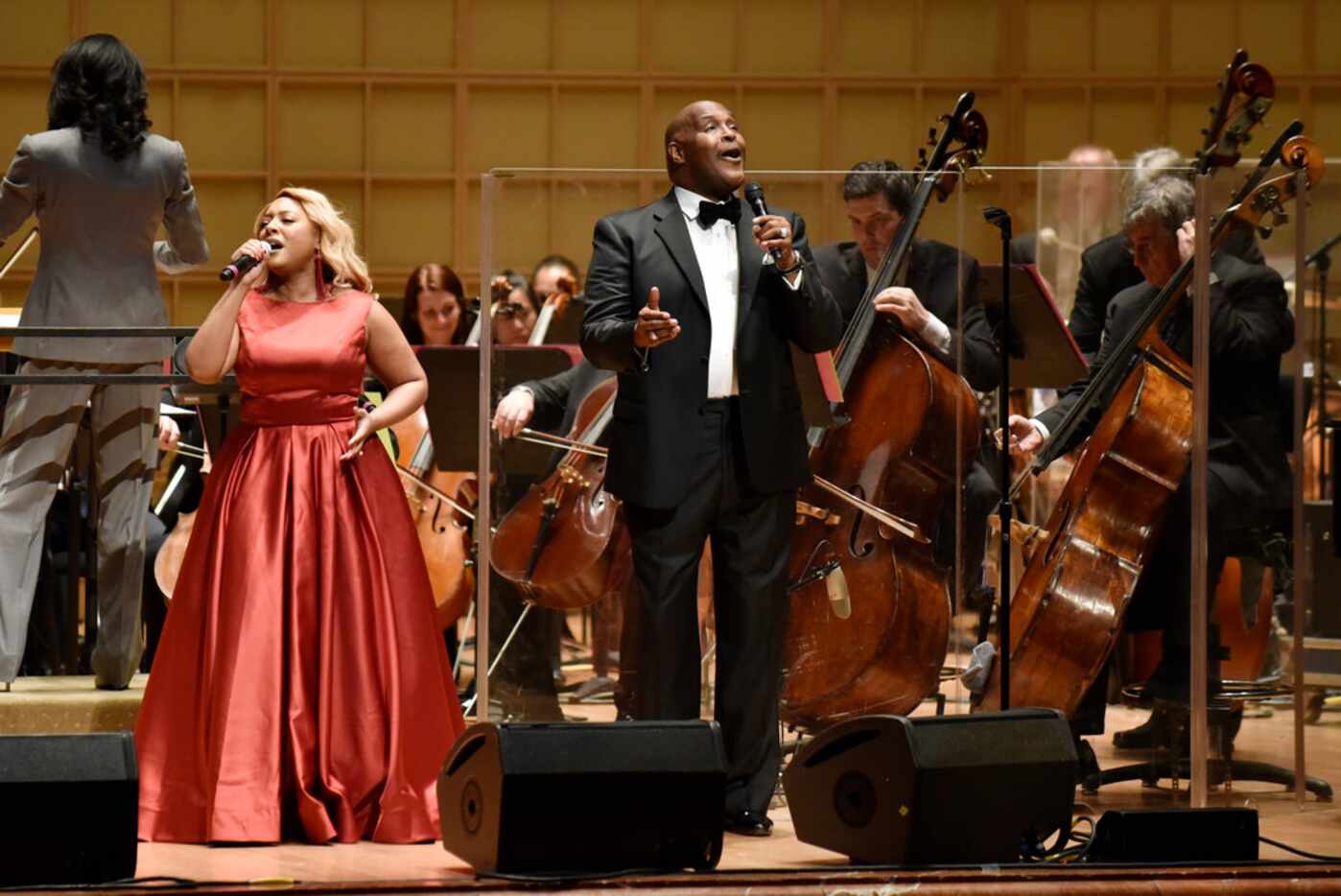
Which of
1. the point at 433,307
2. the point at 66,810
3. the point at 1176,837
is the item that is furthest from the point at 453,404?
the point at 1176,837

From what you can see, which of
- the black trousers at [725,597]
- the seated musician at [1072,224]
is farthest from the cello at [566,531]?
the seated musician at [1072,224]

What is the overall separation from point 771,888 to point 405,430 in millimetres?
2882

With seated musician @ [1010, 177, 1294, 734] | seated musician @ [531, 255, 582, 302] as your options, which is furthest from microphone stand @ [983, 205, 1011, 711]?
seated musician @ [531, 255, 582, 302]

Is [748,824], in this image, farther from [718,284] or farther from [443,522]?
[443,522]

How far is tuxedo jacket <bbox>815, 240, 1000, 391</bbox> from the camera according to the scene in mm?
4289

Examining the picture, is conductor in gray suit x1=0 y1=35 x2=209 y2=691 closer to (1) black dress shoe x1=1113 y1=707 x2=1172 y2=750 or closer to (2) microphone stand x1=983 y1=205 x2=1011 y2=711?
(2) microphone stand x1=983 y1=205 x2=1011 y2=711

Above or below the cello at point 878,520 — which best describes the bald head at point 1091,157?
above

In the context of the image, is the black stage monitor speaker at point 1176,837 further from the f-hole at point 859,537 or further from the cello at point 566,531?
the cello at point 566,531

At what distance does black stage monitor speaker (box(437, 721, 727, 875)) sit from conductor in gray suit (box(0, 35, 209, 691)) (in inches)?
63.0

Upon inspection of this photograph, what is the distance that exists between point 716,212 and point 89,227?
5.18ft

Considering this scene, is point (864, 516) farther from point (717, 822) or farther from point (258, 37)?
point (258, 37)

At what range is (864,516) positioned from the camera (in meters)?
4.25

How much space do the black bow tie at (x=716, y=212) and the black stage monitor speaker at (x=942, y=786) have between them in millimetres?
1070

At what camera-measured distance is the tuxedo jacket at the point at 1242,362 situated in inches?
177
